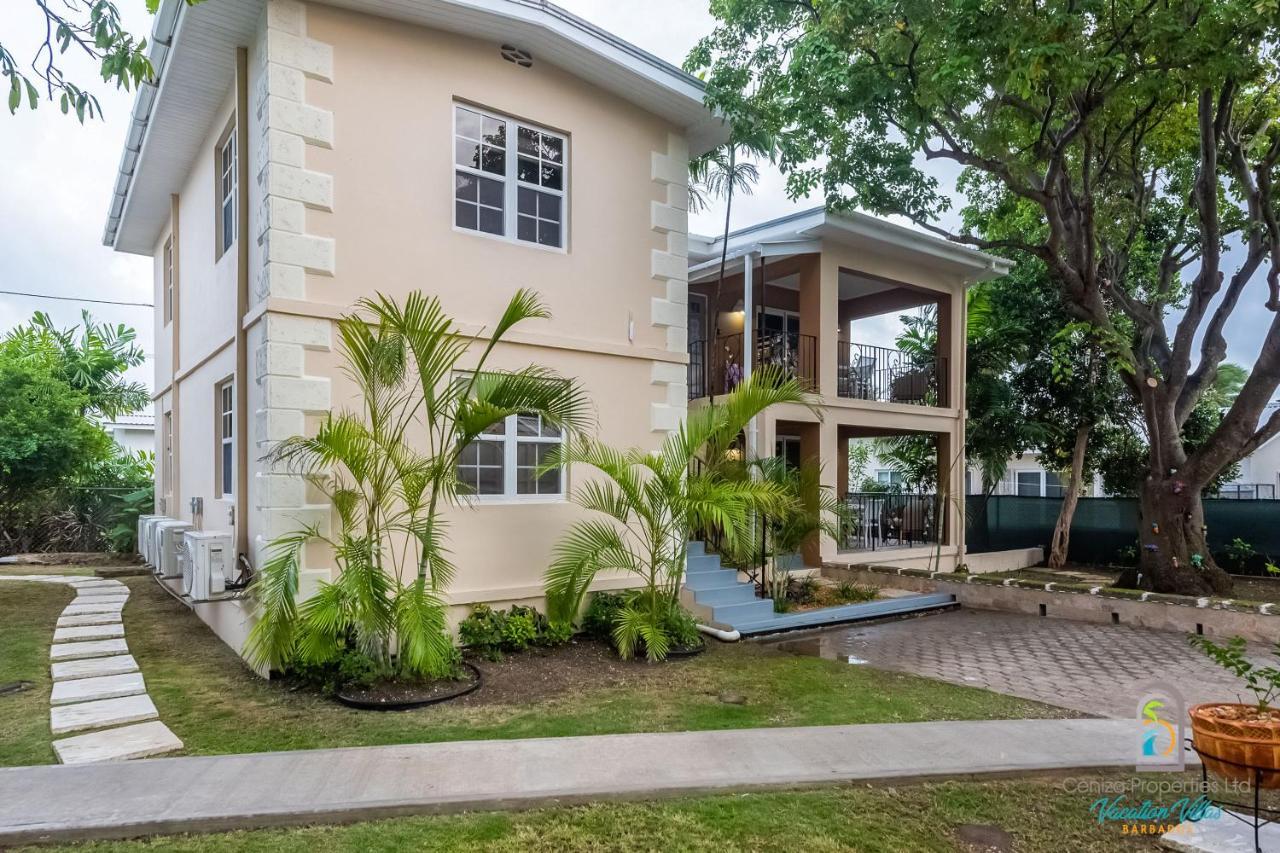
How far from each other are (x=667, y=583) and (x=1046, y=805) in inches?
158

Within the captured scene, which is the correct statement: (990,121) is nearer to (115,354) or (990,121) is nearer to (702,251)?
(702,251)

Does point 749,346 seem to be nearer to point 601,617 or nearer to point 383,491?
point 601,617

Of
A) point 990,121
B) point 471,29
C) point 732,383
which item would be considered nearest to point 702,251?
point 732,383

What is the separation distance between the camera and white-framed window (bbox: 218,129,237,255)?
301 inches

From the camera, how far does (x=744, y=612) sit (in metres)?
8.77

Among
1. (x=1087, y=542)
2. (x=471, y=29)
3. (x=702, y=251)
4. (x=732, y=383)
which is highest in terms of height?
(x=471, y=29)

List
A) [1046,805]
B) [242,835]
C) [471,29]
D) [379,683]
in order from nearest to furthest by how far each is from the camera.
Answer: [242,835], [1046,805], [379,683], [471,29]

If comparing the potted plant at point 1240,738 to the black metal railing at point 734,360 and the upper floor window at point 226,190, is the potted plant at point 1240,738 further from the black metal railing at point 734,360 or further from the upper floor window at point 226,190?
the upper floor window at point 226,190

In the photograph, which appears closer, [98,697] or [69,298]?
[98,697]

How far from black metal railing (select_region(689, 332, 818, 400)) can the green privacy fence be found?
18.7 ft

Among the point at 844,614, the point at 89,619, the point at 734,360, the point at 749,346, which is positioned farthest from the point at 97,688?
the point at 734,360

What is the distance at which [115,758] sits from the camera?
14.0 feet

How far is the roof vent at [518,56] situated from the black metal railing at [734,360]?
5573 millimetres

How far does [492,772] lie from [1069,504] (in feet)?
47.9
